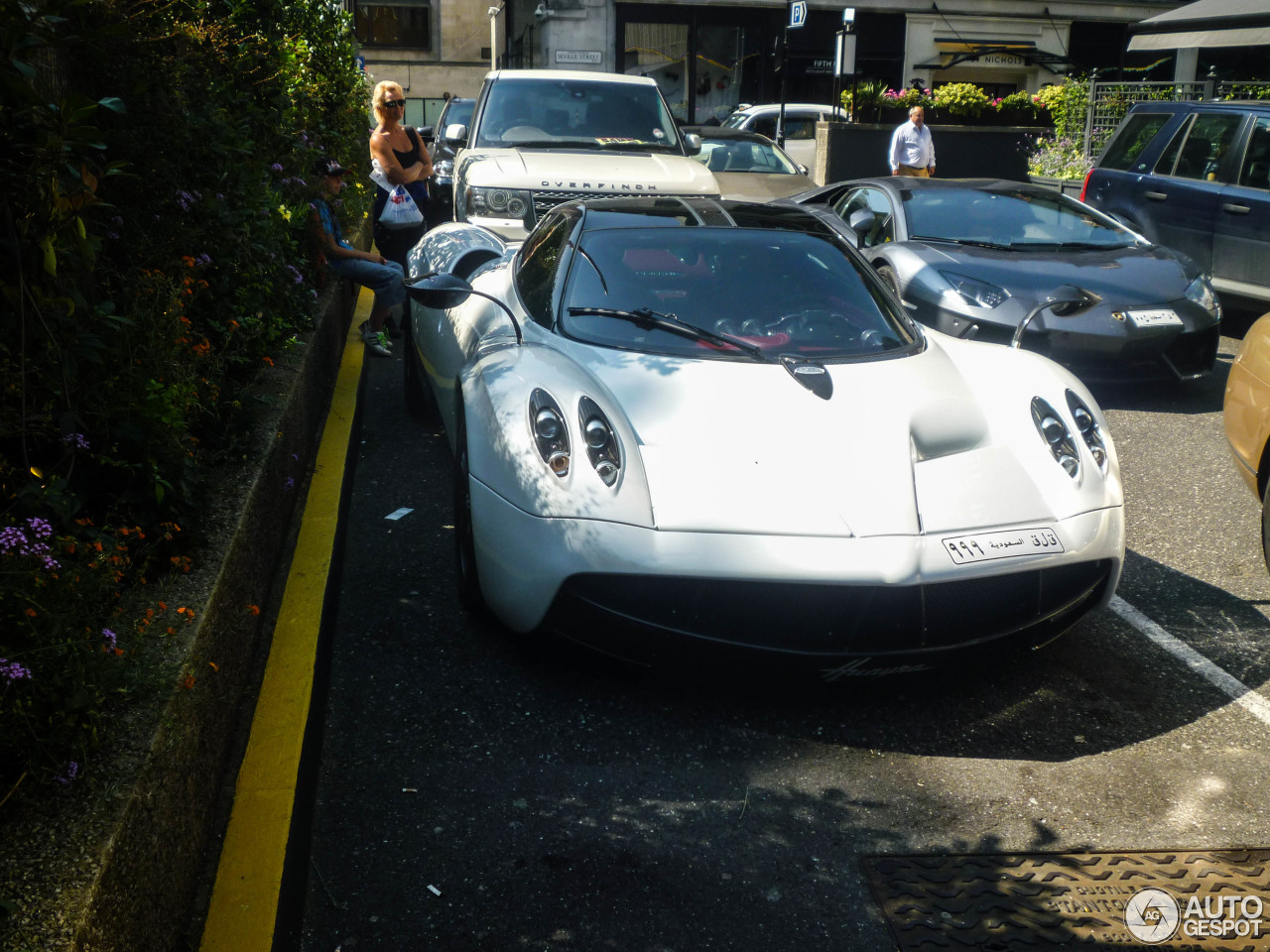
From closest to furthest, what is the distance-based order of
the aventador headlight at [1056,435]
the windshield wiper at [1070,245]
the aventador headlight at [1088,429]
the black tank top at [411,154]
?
the aventador headlight at [1056,435]
the aventador headlight at [1088,429]
the windshield wiper at [1070,245]
the black tank top at [411,154]

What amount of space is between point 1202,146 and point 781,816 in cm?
861

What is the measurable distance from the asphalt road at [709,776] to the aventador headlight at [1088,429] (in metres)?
0.66

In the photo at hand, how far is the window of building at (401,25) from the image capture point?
4203 centimetres

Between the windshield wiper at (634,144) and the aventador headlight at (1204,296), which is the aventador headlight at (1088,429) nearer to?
the aventador headlight at (1204,296)

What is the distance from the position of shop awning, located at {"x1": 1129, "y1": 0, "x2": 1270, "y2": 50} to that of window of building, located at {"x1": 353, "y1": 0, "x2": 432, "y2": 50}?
30.6m

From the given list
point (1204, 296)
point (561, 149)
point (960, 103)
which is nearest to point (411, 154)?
point (561, 149)

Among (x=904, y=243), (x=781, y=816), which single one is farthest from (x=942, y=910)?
(x=904, y=243)

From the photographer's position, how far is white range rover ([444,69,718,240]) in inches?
343

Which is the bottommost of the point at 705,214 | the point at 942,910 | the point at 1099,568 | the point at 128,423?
the point at 942,910

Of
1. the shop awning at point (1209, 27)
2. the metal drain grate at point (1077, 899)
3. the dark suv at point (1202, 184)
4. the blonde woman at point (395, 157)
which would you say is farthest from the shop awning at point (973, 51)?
the metal drain grate at point (1077, 899)

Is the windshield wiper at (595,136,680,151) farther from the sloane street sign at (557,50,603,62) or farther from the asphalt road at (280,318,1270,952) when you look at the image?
the sloane street sign at (557,50,603,62)

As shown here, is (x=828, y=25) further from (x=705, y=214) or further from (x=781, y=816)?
(x=781, y=816)

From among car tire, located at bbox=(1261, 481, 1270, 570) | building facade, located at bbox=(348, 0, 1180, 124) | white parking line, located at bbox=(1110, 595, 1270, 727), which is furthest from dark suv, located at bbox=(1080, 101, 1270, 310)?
building facade, located at bbox=(348, 0, 1180, 124)

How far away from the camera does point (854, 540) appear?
11.2ft
